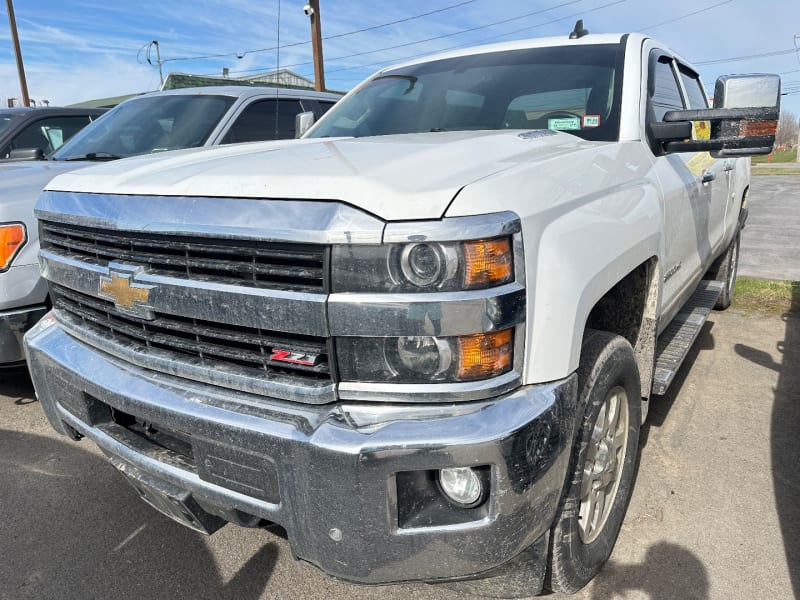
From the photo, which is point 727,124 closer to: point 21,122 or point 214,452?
point 214,452

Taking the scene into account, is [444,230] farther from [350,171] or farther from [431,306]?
[350,171]

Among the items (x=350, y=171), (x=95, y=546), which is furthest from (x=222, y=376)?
(x=95, y=546)

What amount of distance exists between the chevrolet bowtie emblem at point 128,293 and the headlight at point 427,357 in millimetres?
679

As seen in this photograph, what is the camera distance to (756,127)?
2467 mm

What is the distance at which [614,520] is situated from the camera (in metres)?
2.34

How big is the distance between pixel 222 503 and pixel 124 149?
384 cm

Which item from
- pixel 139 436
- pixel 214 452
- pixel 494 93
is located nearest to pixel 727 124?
pixel 494 93

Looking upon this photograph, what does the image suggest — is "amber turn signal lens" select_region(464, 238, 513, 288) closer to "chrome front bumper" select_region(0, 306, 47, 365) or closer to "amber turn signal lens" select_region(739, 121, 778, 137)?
"amber turn signal lens" select_region(739, 121, 778, 137)

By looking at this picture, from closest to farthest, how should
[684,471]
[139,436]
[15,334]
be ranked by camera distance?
[139,436] → [684,471] → [15,334]

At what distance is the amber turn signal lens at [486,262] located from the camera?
1490 mm

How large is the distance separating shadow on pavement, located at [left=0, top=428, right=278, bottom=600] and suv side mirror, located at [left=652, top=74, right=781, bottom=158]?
235 centimetres

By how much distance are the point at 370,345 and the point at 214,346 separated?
515 millimetres

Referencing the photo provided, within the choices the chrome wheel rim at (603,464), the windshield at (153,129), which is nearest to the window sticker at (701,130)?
the chrome wheel rim at (603,464)

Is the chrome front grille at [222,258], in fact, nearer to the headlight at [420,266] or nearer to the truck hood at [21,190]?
the headlight at [420,266]
